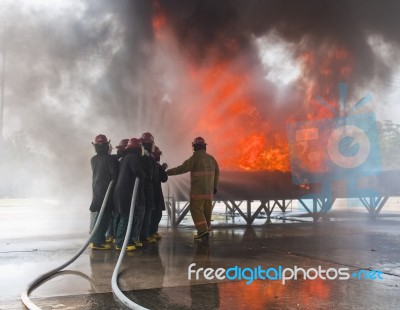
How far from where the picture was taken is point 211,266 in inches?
202

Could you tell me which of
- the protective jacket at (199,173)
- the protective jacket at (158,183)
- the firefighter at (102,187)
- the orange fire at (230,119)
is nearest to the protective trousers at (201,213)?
the protective jacket at (199,173)

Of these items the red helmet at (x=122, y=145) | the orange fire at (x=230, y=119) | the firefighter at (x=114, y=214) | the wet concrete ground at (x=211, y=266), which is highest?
the orange fire at (x=230, y=119)

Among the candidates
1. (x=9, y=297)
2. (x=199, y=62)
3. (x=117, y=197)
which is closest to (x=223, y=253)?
(x=117, y=197)

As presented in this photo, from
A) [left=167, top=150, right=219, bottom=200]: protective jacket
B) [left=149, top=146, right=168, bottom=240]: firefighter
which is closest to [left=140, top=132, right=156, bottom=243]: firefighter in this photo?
[left=149, top=146, right=168, bottom=240]: firefighter

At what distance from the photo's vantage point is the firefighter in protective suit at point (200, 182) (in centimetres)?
778

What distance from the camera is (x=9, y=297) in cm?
379

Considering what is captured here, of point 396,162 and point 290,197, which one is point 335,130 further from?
point 396,162

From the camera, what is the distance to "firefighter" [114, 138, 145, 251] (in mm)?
6297

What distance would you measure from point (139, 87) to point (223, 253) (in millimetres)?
8158

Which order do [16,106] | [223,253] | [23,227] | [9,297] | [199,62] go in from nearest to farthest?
[9,297] < [223,253] < [23,227] < [199,62] < [16,106]

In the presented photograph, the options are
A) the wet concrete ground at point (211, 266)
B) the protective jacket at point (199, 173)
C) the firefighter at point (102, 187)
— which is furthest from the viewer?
the protective jacket at point (199, 173)

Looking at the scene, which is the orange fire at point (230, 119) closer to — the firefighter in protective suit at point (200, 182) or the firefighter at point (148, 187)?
the firefighter in protective suit at point (200, 182)

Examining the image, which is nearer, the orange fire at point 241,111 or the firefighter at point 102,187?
the firefighter at point 102,187

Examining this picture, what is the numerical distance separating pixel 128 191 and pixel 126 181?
0.16m
